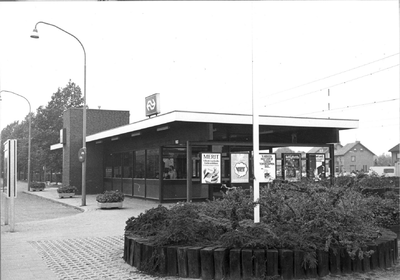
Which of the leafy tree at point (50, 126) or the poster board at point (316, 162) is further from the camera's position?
the leafy tree at point (50, 126)

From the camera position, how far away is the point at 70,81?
140 ft

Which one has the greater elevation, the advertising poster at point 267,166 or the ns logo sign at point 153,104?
the ns logo sign at point 153,104

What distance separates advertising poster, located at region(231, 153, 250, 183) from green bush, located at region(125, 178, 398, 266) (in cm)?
974

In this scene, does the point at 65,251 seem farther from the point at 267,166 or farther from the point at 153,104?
the point at 153,104

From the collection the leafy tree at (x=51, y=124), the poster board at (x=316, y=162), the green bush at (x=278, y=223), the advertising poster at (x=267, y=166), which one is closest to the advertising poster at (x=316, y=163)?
the poster board at (x=316, y=162)

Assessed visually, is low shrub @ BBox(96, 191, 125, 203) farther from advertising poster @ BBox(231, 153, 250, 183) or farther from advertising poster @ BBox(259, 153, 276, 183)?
advertising poster @ BBox(259, 153, 276, 183)

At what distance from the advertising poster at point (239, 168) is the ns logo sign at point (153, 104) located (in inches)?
187

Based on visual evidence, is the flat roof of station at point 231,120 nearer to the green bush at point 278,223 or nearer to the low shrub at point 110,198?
the low shrub at point 110,198

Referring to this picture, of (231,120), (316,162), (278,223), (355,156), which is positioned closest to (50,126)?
(231,120)

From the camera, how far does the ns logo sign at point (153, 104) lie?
816 inches

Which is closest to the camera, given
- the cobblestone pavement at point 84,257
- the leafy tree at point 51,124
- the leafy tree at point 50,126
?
the cobblestone pavement at point 84,257

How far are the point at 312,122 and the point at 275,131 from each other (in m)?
2.44

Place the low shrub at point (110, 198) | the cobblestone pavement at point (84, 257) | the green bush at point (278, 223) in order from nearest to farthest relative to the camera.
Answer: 1. the green bush at point (278, 223)
2. the cobblestone pavement at point (84, 257)
3. the low shrub at point (110, 198)

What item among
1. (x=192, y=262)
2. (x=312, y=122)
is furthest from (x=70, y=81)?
(x=192, y=262)
